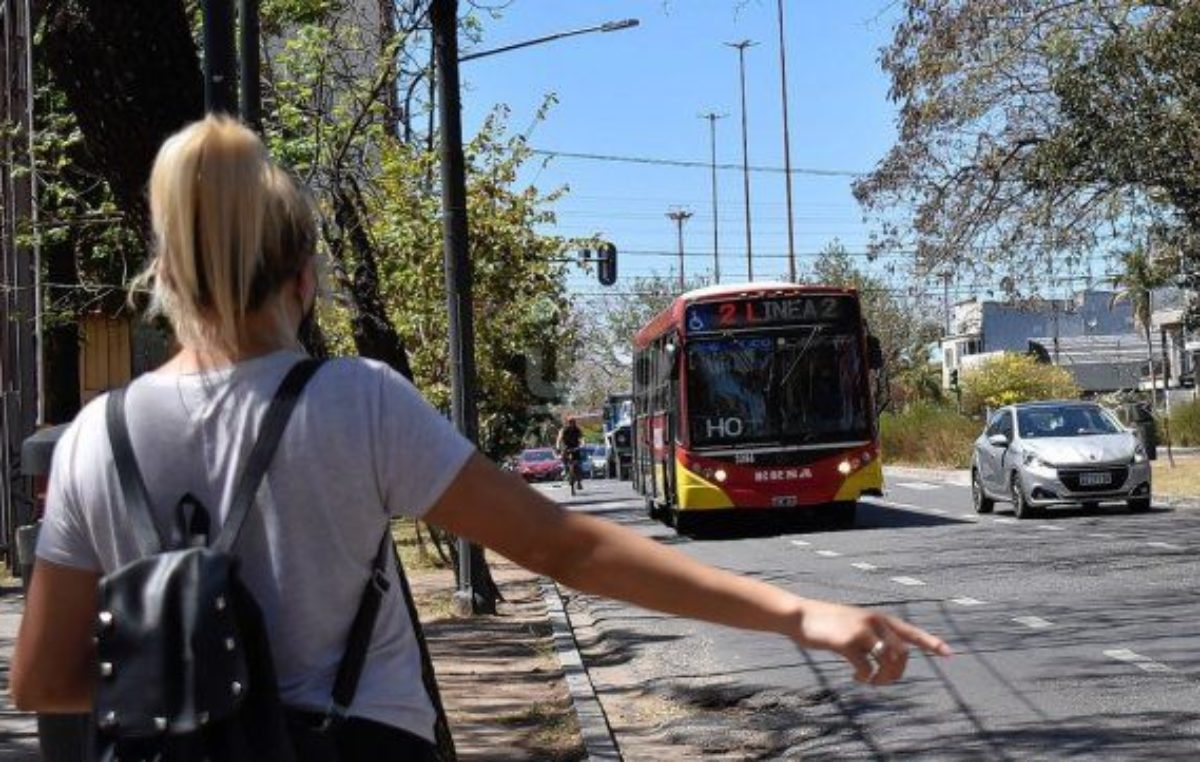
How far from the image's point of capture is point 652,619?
14938mm

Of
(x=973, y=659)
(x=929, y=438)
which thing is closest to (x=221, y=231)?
(x=973, y=659)

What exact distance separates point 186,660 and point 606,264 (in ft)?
82.3

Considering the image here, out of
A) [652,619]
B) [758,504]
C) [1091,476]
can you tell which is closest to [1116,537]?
[1091,476]

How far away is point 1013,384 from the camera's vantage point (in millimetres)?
58438

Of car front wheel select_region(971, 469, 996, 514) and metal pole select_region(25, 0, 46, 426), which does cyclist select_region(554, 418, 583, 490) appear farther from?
metal pole select_region(25, 0, 46, 426)

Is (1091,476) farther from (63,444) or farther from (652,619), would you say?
(63,444)

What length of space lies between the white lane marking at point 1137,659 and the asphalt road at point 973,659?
0.6 inches

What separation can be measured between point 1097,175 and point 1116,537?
5.85m

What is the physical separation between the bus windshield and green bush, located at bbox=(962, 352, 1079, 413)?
113 ft

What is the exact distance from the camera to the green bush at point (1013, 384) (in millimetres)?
57688

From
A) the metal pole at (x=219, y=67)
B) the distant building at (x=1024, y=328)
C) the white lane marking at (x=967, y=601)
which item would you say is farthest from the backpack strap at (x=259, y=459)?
the distant building at (x=1024, y=328)

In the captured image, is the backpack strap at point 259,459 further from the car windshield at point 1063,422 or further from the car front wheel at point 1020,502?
the car windshield at point 1063,422

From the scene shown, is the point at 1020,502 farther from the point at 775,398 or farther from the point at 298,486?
the point at 298,486

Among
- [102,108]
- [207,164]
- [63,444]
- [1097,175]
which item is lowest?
[63,444]
